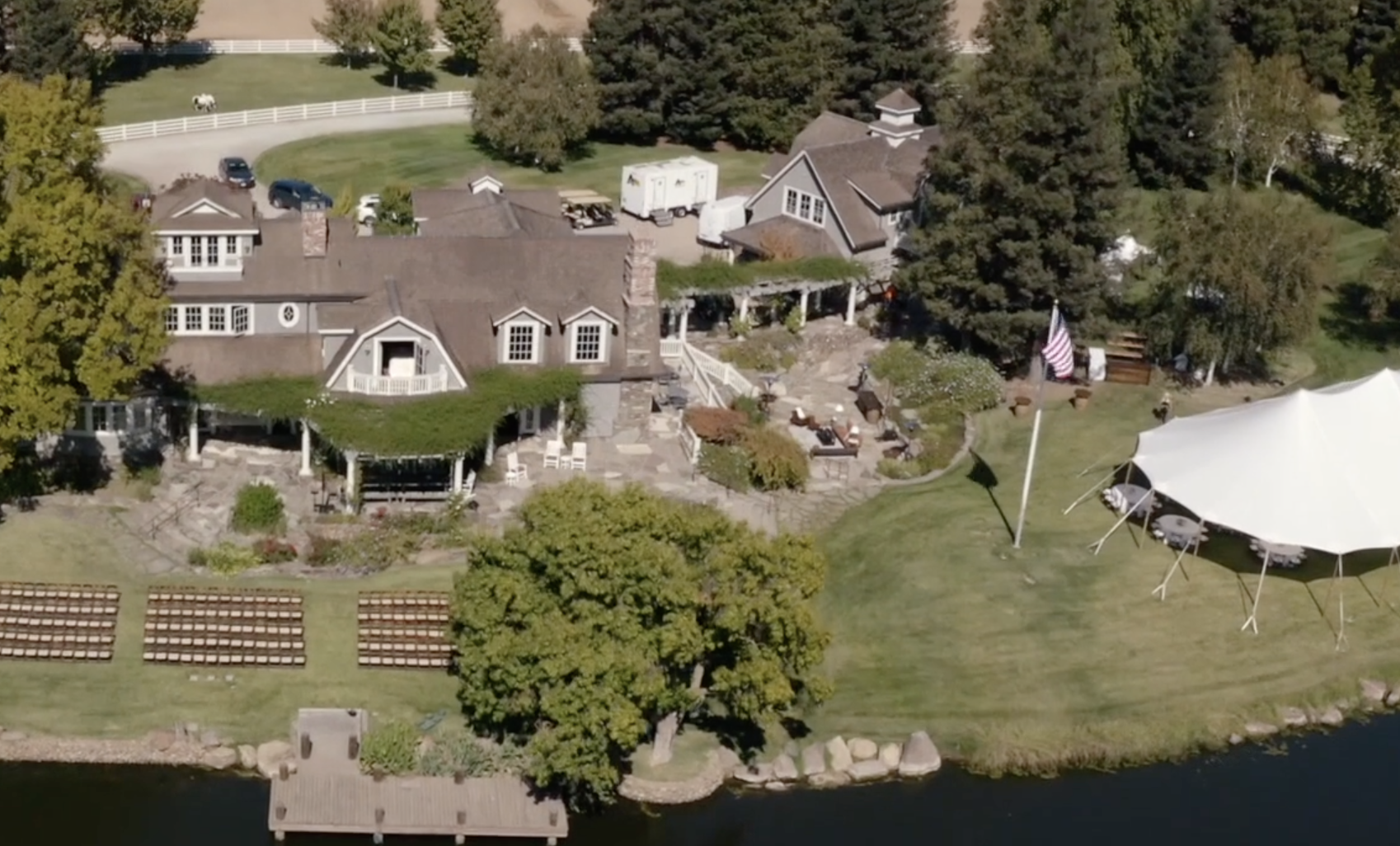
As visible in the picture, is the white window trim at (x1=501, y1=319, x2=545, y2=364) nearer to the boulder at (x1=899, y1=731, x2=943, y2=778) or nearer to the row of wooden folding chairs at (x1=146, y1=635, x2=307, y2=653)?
the row of wooden folding chairs at (x1=146, y1=635, x2=307, y2=653)

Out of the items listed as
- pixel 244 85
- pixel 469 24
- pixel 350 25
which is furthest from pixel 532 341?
pixel 350 25

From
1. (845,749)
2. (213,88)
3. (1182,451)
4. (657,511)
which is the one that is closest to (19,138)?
(657,511)

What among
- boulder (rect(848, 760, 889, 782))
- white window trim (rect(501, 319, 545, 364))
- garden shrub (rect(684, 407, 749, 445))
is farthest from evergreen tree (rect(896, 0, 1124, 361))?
boulder (rect(848, 760, 889, 782))

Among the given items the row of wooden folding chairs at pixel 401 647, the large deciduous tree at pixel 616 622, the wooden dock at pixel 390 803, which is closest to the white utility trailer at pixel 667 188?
the row of wooden folding chairs at pixel 401 647

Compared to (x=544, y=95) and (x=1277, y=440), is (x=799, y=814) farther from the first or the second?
(x=544, y=95)

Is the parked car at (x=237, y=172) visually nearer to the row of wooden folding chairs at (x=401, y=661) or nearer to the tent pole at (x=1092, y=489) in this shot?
the row of wooden folding chairs at (x=401, y=661)

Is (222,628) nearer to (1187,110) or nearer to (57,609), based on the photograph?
(57,609)
